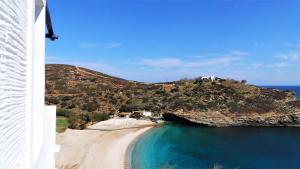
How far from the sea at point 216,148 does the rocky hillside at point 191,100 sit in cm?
201

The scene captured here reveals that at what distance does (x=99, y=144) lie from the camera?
25.0 m

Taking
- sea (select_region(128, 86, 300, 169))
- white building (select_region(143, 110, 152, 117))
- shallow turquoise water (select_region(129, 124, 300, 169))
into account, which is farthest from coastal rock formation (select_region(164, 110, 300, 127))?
white building (select_region(143, 110, 152, 117))

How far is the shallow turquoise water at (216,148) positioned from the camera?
22359 mm

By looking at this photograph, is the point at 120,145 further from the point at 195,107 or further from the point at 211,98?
the point at 211,98

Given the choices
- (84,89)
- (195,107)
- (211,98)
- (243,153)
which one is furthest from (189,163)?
(84,89)

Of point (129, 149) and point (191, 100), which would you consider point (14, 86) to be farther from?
point (191, 100)

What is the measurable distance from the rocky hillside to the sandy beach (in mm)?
6108

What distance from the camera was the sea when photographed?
22.2m

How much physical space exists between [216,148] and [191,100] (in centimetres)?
1586

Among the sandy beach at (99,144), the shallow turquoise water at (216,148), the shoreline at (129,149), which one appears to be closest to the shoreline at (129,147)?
the shoreline at (129,149)

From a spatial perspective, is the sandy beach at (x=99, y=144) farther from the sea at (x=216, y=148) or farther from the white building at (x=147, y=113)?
the white building at (x=147, y=113)

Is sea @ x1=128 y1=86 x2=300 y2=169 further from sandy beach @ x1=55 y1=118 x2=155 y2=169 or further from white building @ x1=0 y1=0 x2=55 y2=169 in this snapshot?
white building @ x1=0 y1=0 x2=55 y2=169

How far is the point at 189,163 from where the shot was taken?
73.4 ft

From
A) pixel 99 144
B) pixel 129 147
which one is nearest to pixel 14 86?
pixel 129 147
